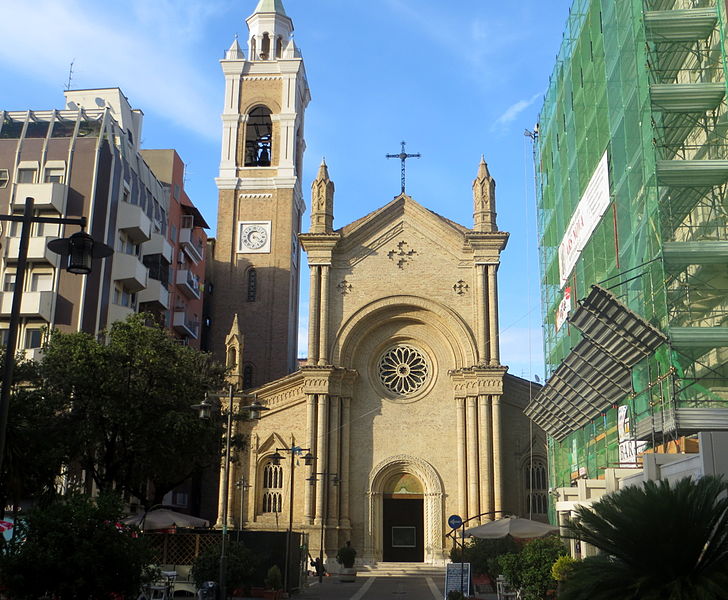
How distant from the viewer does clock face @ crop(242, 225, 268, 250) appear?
51906 mm

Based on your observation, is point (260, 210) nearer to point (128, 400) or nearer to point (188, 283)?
point (188, 283)

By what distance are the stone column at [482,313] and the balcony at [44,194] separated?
1956 cm

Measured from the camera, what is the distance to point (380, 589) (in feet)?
105

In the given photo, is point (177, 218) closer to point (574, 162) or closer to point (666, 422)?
point (574, 162)

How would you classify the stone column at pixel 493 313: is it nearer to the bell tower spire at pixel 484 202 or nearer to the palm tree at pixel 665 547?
the bell tower spire at pixel 484 202

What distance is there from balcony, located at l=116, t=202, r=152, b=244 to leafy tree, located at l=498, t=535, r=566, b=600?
23.8m

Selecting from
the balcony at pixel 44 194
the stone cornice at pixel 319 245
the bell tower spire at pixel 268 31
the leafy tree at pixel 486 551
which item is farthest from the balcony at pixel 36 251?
the bell tower spire at pixel 268 31

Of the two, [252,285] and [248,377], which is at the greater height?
[252,285]

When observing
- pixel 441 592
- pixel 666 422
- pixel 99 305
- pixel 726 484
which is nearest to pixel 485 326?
pixel 441 592

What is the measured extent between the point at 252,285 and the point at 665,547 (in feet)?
137

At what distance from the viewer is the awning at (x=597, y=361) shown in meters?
23.0

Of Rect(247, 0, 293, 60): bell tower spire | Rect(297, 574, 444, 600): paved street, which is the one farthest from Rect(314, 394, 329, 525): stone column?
Rect(247, 0, 293, 60): bell tower spire

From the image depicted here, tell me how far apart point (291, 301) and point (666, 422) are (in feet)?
109

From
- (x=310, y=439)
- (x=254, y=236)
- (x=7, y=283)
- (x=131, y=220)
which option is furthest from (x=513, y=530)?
(x=254, y=236)
